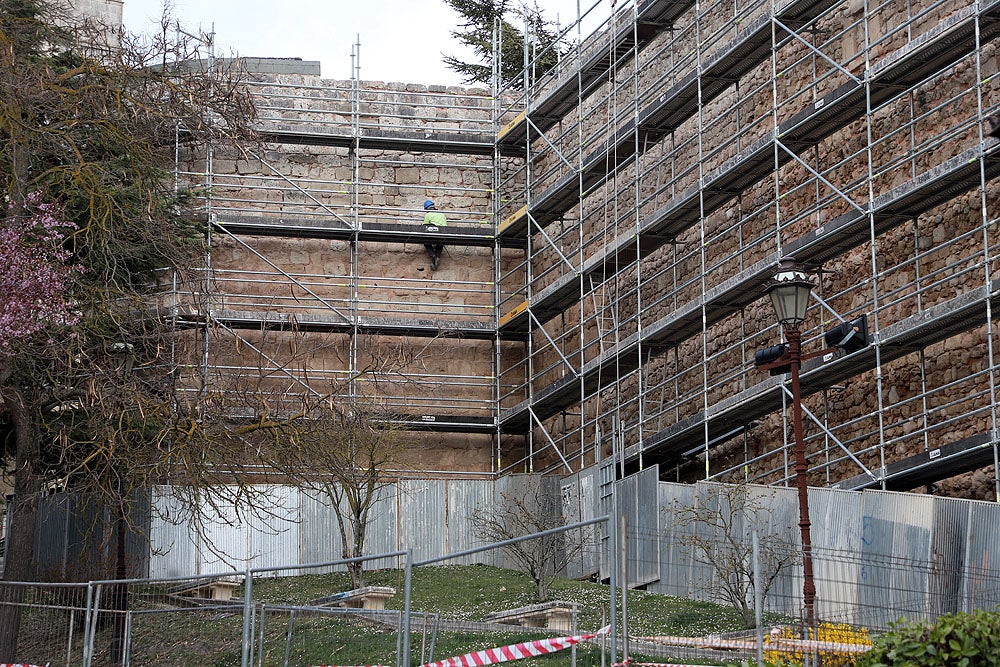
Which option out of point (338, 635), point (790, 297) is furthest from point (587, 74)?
point (338, 635)

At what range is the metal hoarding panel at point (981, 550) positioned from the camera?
13.0m

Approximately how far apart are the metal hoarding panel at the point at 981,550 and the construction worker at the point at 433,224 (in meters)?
15.7

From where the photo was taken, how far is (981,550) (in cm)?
1339

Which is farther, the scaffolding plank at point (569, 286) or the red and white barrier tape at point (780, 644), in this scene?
the scaffolding plank at point (569, 286)

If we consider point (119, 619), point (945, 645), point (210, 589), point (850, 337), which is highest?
point (850, 337)

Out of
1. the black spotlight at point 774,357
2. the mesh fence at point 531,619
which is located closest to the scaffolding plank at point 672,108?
the black spotlight at point 774,357

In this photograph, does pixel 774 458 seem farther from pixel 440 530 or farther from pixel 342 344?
pixel 342 344

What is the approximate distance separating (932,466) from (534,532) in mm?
6602

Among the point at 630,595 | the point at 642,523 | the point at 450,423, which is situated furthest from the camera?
the point at 450,423

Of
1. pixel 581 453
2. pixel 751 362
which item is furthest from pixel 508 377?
pixel 751 362

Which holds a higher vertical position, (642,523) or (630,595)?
(642,523)

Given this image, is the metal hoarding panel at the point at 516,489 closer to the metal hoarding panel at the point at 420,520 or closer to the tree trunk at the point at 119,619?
the metal hoarding panel at the point at 420,520

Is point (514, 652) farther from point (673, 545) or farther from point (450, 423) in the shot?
point (450, 423)

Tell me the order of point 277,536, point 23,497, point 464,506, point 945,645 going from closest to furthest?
point 945,645, point 23,497, point 277,536, point 464,506
